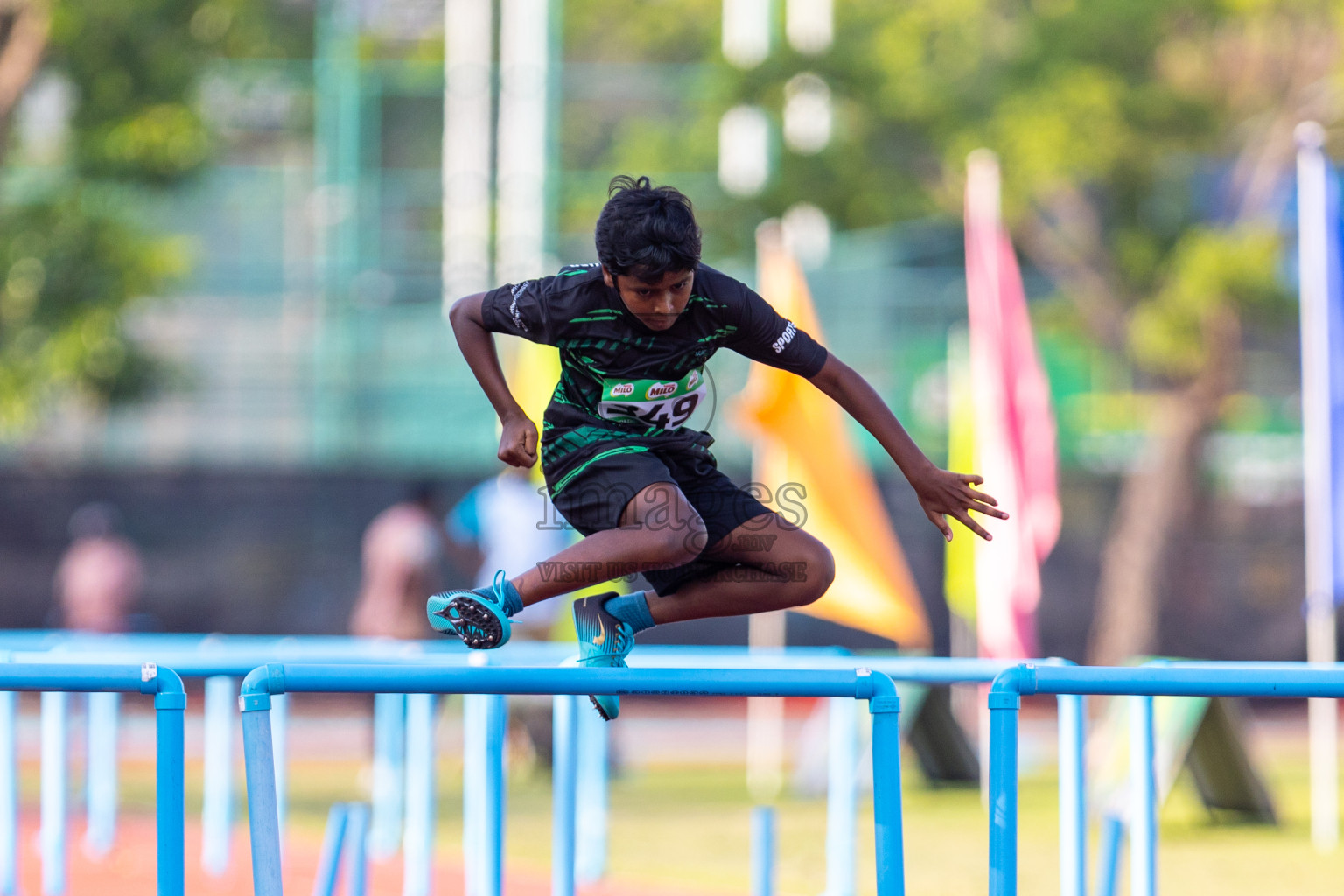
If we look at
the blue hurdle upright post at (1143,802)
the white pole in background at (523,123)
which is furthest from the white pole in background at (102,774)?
the white pole in background at (523,123)

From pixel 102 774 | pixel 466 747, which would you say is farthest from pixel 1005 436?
pixel 102 774

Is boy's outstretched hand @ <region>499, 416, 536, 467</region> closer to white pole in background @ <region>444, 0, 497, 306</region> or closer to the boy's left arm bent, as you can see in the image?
the boy's left arm bent

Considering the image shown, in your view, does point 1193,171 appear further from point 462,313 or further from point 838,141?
point 462,313

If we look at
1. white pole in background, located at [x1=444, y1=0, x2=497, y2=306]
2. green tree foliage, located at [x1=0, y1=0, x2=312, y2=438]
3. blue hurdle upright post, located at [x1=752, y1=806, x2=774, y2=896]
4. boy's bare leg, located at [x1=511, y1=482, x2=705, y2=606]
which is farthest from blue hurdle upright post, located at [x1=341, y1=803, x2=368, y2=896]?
white pole in background, located at [x1=444, y1=0, x2=497, y2=306]

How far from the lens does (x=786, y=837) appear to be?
326 inches

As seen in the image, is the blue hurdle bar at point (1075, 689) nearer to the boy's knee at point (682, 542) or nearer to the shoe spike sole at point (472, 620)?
the boy's knee at point (682, 542)

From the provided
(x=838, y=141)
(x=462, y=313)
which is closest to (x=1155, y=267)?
(x=838, y=141)

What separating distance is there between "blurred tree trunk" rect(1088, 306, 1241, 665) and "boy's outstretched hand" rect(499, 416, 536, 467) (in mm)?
10707

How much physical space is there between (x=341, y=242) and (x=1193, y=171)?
8.71 meters

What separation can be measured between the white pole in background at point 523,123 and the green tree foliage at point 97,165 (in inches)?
189

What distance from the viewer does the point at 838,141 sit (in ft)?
45.7

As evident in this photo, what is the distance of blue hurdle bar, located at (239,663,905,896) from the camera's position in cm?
343

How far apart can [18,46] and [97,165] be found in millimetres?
946

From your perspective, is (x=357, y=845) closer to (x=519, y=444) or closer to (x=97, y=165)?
(x=519, y=444)
